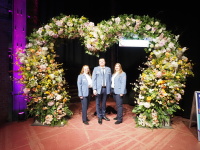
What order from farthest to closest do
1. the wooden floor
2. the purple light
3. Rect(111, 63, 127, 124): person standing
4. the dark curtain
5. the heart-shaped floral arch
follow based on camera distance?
the dark curtain < the purple light < Rect(111, 63, 127, 124): person standing < the heart-shaped floral arch < the wooden floor

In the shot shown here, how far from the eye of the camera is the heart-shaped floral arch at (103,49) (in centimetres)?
357

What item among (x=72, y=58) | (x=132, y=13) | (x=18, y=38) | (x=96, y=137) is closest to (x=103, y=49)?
(x=96, y=137)

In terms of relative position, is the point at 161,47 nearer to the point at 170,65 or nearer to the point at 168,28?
the point at 170,65

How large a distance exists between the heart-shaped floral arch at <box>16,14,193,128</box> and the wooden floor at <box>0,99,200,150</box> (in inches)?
12.5

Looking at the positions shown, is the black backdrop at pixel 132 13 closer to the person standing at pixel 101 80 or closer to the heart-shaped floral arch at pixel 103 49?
the heart-shaped floral arch at pixel 103 49

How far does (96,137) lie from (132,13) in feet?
17.4

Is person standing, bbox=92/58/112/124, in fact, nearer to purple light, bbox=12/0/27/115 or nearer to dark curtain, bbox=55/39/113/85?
purple light, bbox=12/0/27/115

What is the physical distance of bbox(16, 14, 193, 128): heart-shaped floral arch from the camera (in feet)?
11.7

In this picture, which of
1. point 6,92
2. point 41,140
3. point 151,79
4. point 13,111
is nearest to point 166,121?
point 151,79

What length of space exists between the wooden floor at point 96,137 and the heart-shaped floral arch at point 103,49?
318 millimetres

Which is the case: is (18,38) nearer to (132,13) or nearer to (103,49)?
(103,49)

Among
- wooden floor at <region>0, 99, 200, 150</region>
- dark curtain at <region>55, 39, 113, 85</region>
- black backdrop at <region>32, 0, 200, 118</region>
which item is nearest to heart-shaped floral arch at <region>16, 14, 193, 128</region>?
wooden floor at <region>0, 99, 200, 150</region>

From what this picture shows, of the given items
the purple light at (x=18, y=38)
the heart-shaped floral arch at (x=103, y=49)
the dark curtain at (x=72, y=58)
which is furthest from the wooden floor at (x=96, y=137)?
the dark curtain at (x=72, y=58)

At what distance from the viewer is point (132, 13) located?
6.39m
